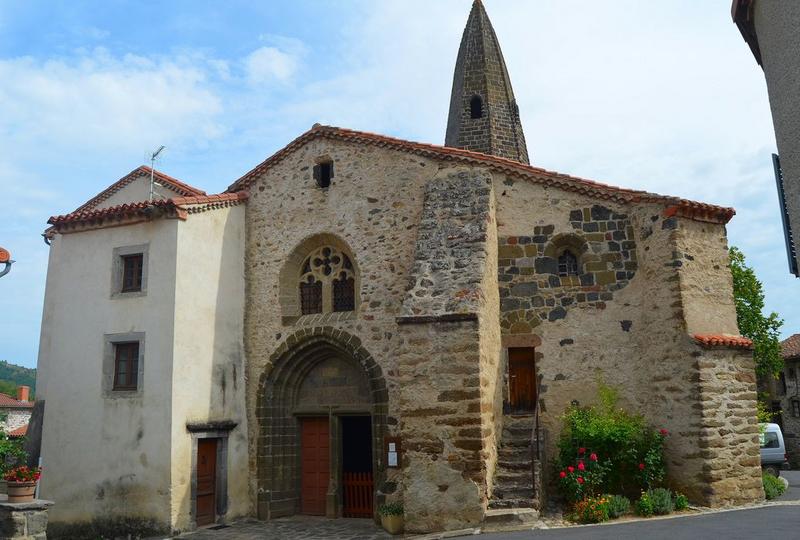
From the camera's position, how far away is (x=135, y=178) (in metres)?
16.0

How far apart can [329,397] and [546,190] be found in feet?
19.3

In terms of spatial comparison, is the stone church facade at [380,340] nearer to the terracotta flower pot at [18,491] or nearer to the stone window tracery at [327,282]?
the stone window tracery at [327,282]

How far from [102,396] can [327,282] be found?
4.72 metres

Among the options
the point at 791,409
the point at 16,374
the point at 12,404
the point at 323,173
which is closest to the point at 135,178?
the point at 323,173

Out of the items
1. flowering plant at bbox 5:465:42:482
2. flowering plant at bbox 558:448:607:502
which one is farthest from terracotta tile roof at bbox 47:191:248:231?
flowering plant at bbox 558:448:607:502

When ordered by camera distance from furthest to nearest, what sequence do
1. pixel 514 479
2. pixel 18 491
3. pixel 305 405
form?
pixel 305 405, pixel 514 479, pixel 18 491

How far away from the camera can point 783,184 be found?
750 cm

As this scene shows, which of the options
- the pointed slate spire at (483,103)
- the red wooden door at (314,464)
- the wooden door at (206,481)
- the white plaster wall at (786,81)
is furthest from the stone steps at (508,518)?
the pointed slate spire at (483,103)

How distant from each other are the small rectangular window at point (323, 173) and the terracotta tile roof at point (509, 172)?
23.2 inches

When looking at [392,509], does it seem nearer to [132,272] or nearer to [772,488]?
[132,272]

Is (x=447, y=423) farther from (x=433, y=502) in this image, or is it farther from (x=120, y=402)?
(x=120, y=402)

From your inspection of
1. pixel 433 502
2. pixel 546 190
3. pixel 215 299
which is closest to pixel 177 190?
pixel 215 299

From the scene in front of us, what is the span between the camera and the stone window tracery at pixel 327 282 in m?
13.5

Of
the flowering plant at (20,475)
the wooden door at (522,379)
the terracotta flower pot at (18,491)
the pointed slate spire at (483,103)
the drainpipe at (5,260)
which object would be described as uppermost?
the pointed slate spire at (483,103)
